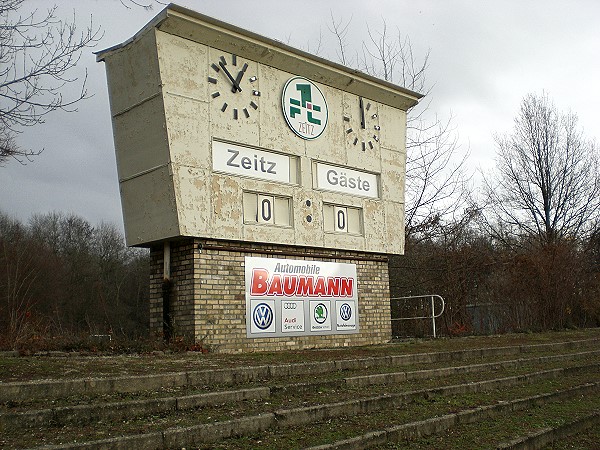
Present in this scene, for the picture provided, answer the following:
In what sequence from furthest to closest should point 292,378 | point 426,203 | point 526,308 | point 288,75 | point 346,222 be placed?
point 426,203
point 526,308
point 346,222
point 288,75
point 292,378

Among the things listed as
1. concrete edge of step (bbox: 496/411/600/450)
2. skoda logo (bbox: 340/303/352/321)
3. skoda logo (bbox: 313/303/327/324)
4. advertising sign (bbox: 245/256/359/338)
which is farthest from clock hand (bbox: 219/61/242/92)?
concrete edge of step (bbox: 496/411/600/450)

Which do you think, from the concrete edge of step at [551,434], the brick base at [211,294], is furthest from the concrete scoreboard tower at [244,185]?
the concrete edge of step at [551,434]

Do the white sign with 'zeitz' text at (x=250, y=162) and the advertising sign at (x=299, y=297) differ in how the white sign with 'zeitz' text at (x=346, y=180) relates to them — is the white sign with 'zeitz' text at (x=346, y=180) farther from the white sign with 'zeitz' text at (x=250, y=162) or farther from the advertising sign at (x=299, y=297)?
the advertising sign at (x=299, y=297)

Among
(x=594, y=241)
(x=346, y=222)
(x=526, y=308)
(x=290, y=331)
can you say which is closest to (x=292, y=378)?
(x=290, y=331)

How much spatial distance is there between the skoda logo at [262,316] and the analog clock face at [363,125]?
13.2 feet

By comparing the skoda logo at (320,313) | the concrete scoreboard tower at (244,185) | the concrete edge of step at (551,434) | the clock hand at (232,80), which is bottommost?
the concrete edge of step at (551,434)

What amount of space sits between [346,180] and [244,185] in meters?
2.69

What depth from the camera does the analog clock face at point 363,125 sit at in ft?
41.9

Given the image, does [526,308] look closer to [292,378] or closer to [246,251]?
[246,251]

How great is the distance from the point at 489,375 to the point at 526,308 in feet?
43.6

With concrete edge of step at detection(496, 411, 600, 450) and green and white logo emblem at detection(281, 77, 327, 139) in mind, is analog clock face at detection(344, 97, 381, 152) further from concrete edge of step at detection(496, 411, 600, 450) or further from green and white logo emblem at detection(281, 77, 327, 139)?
A: concrete edge of step at detection(496, 411, 600, 450)

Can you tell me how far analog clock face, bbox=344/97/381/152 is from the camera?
12766mm

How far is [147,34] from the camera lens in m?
9.89

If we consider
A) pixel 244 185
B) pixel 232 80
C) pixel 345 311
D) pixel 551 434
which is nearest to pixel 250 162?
pixel 244 185
